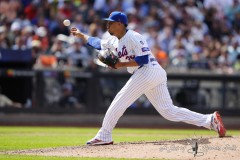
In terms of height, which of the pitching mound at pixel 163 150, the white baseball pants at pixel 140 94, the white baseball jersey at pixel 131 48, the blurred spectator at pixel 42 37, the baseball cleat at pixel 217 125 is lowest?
the pitching mound at pixel 163 150

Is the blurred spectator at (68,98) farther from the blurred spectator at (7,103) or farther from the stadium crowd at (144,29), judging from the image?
the blurred spectator at (7,103)

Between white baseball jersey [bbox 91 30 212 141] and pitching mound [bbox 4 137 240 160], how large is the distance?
0.35 m

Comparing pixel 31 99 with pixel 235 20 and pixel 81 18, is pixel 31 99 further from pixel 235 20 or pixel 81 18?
pixel 235 20

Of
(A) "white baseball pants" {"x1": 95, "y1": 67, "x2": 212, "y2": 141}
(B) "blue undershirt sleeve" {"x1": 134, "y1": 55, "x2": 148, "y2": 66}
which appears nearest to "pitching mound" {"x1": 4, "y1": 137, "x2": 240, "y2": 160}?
(A) "white baseball pants" {"x1": 95, "y1": 67, "x2": 212, "y2": 141}

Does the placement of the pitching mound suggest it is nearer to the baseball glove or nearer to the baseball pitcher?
the baseball pitcher

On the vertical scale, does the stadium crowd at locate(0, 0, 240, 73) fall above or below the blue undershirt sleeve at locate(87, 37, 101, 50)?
A: above

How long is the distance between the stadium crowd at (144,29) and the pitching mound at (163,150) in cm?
807

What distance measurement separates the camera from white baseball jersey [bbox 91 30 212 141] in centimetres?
886

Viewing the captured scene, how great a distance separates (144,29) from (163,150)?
10.5 metres

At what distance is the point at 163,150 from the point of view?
27.0 feet

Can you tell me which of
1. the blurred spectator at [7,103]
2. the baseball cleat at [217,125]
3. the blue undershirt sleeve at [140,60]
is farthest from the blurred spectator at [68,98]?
the blue undershirt sleeve at [140,60]

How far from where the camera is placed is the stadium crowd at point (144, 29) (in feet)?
55.1

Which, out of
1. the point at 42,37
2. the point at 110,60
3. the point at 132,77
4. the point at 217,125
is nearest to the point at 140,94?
the point at 132,77

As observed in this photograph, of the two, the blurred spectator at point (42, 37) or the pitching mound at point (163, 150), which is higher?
the blurred spectator at point (42, 37)
